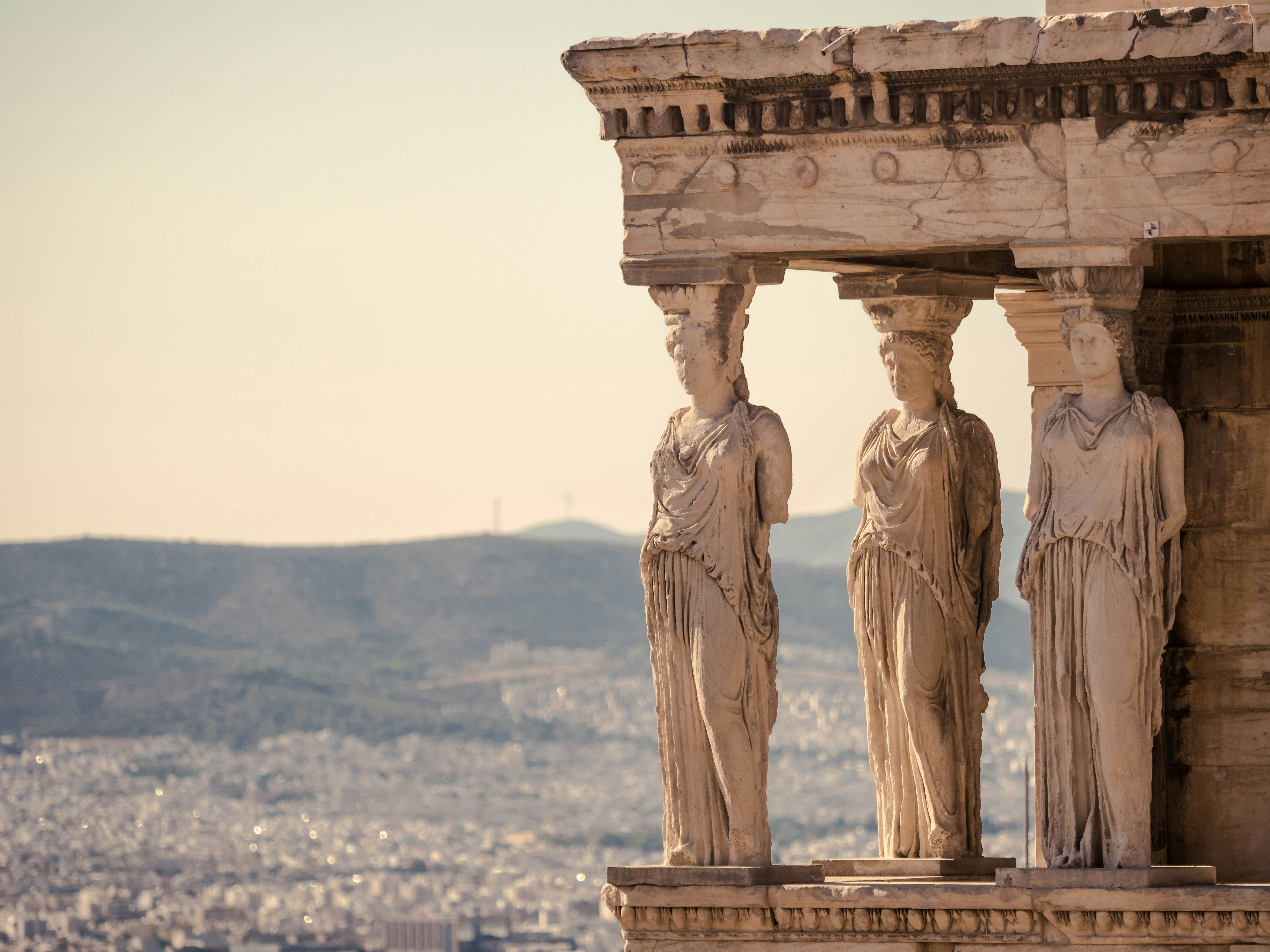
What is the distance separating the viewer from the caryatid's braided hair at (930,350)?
794 inches

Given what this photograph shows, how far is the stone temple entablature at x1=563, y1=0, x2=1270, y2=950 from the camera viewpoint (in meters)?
18.0

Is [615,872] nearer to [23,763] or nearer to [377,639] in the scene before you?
[23,763]

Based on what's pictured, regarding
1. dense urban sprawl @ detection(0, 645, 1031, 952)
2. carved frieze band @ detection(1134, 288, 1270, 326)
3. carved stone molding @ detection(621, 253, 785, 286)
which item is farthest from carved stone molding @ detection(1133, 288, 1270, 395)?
dense urban sprawl @ detection(0, 645, 1031, 952)

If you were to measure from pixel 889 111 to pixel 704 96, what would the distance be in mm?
1086

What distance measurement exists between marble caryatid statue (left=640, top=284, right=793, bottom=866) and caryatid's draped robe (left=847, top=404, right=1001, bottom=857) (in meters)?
1.30

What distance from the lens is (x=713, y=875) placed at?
18.7 meters

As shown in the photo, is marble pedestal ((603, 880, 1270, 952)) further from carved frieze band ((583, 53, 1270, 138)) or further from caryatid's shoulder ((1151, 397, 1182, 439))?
carved frieze band ((583, 53, 1270, 138))

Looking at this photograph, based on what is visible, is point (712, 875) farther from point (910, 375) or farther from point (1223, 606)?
point (1223, 606)

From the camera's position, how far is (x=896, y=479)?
20.0 meters

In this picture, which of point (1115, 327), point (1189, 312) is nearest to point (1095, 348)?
point (1115, 327)

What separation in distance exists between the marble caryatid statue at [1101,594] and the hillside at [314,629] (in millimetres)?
139466

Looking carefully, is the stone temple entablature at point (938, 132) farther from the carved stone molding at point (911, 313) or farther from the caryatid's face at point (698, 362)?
the carved stone molding at point (911, 313)

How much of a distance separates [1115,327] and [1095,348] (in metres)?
0.17

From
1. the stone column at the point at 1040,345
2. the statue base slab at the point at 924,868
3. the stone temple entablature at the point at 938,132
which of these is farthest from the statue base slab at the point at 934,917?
the stone column at the point at 1040,345
